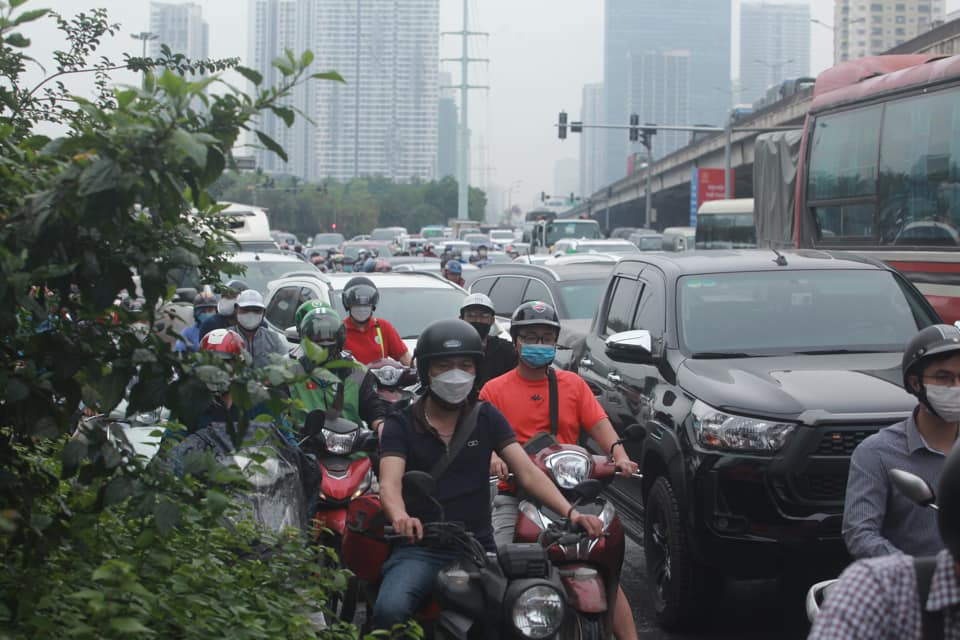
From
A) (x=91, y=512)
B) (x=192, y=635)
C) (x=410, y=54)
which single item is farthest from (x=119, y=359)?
Answer: (x=410, y=54)

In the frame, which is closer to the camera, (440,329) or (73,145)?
(73,145)

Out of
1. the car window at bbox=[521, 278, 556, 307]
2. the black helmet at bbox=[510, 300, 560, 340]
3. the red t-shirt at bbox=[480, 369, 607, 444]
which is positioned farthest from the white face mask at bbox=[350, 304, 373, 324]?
the car window at bbox=[521, 278, 556, 307]

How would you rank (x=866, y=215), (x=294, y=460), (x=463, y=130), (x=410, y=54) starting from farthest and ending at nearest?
(x=410, y=54), (x=463, y=130), (x=866, y=215), (x=294, y=460)

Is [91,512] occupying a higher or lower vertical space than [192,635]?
higher

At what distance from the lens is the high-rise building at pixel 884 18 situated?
161625 millimetres

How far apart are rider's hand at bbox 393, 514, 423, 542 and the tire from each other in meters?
2.42

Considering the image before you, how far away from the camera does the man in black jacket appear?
8.59 meters

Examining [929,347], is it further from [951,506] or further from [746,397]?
[951,506]

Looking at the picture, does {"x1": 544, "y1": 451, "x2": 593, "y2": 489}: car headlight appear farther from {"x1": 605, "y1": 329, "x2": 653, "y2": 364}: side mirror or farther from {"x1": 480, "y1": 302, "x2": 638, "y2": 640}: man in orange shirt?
{"x1": 605, "y1": 329, "x2": 653, "y2": 364}: side mirror

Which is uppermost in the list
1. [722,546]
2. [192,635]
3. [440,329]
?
[440,329]

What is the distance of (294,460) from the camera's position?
223 inches

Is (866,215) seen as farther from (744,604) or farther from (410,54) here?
(410,54)

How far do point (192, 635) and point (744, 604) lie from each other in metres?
4.83

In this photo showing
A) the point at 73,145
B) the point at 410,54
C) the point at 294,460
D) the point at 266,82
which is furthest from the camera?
the point at 410,54
